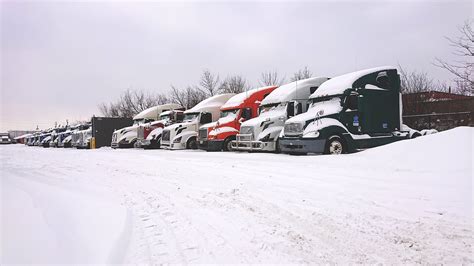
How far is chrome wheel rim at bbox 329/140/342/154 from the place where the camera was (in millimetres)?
11242

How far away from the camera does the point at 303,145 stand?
37.5 feet

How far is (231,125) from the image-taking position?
53.0 ft

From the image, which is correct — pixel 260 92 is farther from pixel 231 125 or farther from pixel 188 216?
pixel 188 216

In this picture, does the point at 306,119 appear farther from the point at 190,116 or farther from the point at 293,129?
the point at 190,116

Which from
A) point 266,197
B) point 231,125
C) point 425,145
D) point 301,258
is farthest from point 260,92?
point 301,258

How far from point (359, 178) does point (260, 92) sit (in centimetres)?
1069

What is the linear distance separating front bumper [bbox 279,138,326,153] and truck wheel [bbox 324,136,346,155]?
245mm

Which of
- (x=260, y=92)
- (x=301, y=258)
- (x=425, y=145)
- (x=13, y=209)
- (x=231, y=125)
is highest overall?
(x=260, y=92)

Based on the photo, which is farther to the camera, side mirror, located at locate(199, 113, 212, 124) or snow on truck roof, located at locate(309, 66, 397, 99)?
side mirror, located at locate(199, 113, 212, 124)

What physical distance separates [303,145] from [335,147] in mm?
1114

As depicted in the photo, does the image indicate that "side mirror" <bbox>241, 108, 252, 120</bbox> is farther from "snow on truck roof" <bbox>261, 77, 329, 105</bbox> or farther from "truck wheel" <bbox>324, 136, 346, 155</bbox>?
"truck wheel" <bbox>324, 136, 346, 155</bbox>

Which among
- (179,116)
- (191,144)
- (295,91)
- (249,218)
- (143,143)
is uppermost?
(295,91)

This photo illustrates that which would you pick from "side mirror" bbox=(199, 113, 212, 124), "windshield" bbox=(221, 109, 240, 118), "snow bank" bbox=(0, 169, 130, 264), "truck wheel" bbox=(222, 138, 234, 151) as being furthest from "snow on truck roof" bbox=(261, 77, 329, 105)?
"snow bank" bbox=(0, 169, 130, 264)

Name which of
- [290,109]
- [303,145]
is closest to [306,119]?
[303,145]
